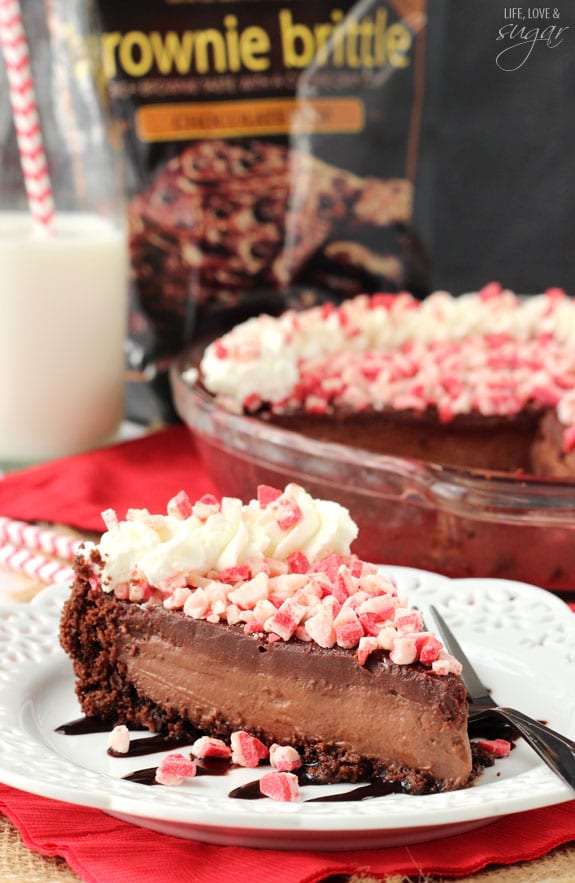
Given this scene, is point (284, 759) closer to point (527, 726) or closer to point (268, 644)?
point (268, 644)

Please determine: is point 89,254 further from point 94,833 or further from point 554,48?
point 94,833

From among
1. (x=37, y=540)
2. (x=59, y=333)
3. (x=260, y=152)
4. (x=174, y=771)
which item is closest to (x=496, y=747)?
(x=174, y=771)

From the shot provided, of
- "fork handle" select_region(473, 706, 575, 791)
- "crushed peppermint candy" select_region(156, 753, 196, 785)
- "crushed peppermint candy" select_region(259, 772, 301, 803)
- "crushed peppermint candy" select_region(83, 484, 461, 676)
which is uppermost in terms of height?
"crushed peppermint candy" select_region(83, 484, 461, 676)

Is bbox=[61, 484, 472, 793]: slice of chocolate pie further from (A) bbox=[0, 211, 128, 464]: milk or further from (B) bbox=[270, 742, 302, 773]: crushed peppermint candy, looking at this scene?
(A) bbox=[0, 211, 128, 464]: milk

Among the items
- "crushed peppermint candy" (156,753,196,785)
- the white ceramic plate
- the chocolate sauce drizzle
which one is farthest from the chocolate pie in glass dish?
"crushed peppermint candy" (156,753,196,785)

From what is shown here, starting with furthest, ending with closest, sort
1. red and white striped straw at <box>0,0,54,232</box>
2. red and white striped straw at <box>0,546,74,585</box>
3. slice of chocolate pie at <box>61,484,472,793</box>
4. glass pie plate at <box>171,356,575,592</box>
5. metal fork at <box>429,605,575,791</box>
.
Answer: red and white striped straw at <box>0,0,54,232</box>
red and white striped straw at <box>0,546,74,585</box>
glass pie plate at <box>171,356,575,592</box>
slice of chocolate pie at <box>61,484,472,793</box>
metal fork at <box>429,605,575,791</box>

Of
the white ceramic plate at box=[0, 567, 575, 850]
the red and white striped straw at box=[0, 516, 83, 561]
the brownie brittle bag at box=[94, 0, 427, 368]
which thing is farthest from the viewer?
the brownie brittle bag at box=[94, 0, 427, 368]

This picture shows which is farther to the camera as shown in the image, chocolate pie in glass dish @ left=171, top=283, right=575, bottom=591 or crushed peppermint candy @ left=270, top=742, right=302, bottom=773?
chocolate pie in glass dish @ left=171, top=283, right=575, bottom=591

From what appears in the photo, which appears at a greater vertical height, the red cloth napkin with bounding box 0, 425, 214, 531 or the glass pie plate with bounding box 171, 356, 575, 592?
the glass pie plate with bounding box 171, 356, 575, 592
